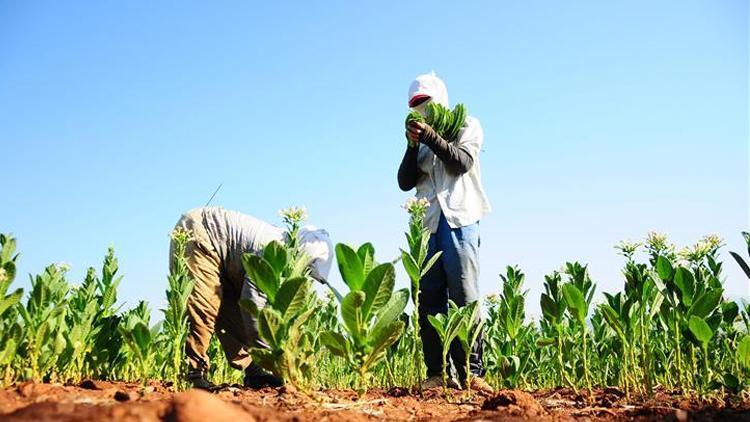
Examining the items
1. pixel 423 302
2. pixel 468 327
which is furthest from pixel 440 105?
pixel 468 327

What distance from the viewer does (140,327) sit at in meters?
3.21

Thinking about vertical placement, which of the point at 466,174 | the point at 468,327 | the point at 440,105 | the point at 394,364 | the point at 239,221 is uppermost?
the point at 440,105

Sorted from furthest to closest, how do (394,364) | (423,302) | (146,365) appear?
(394,364) → (423,302) → (146,365)

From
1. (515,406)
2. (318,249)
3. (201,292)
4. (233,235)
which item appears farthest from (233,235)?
(515,406)

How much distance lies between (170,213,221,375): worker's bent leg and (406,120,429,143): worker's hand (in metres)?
1.63

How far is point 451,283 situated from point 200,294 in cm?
177

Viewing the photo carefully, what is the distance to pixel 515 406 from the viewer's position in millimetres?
2373

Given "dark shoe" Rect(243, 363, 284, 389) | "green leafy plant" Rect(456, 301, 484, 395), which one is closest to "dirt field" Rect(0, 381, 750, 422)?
"green leafy plant" Rect(456, 301, 484, 395)

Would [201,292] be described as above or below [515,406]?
above

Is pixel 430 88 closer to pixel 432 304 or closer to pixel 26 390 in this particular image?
pixel 432 304

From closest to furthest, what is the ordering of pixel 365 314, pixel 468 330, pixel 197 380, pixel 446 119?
pixel 365 314
pixel 468 330
pixel 197 380
pixel 446 119

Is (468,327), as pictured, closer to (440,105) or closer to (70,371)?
(440,105)

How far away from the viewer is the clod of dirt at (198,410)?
1.43m

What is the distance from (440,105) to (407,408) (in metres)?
2.44
